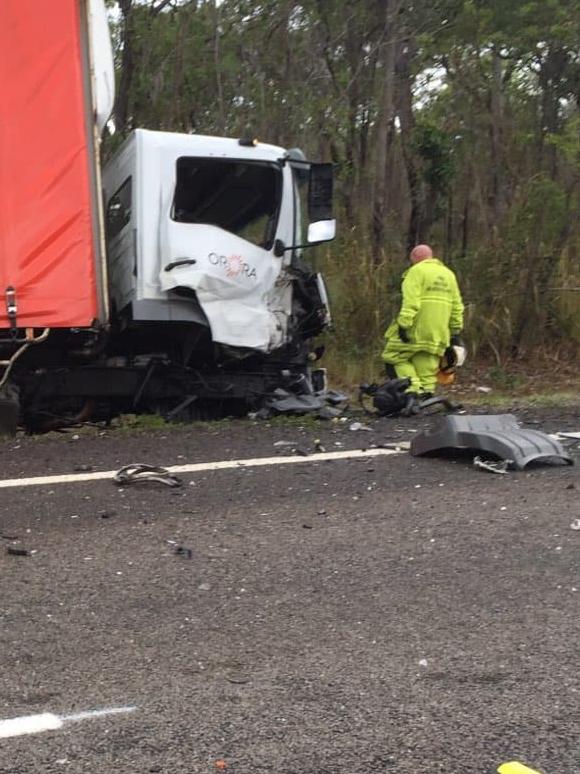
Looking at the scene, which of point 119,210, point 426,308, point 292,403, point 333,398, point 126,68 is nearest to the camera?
point 119,210

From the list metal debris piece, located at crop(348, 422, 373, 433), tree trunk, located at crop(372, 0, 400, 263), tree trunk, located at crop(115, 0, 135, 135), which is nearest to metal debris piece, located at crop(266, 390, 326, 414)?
metal debris piece, located at crop(348, 422, 373, 433)

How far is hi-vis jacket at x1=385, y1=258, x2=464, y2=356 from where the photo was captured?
8.72 meters

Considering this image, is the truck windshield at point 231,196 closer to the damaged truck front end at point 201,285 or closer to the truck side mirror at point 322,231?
the damaged truck front end at point 201,285

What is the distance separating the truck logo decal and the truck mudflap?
1.97 metres

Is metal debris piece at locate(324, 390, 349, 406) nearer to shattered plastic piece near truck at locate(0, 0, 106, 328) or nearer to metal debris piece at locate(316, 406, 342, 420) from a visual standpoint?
metal debris piece at locate(316, 406, 342, 420)

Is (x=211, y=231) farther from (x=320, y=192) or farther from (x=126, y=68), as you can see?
(x=126, y=68)

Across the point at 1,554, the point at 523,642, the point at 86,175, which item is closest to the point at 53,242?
the point at 86,175

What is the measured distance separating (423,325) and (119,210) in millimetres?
3161

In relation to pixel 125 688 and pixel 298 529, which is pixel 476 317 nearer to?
pixel 298 529

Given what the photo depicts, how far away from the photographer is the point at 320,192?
7.37 meters

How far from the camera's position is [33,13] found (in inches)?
236

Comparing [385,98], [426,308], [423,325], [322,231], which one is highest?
[385,98]

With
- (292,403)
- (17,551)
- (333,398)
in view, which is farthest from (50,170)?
(333,398)

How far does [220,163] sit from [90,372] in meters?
1.94
